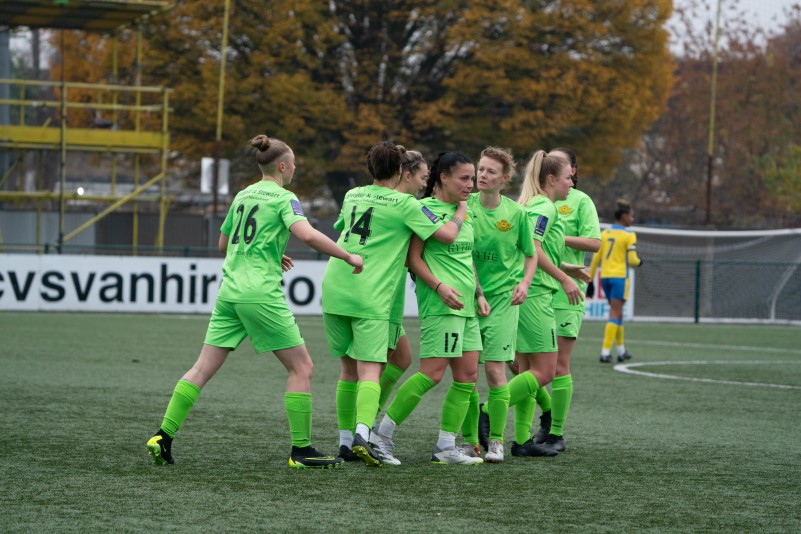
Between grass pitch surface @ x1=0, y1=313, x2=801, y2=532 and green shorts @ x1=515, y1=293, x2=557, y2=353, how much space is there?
2.28ft

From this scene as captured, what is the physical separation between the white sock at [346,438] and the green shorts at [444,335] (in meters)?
0.68

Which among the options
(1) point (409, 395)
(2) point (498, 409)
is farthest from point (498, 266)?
(1) point (409, 395)

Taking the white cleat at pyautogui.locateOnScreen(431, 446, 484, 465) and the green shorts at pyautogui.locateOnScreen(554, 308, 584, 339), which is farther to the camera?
the green shorts at pyautogui.locateOnScreen(554, 308, 584, 339)

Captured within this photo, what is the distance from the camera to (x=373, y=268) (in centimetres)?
730

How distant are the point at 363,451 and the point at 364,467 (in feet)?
0.80

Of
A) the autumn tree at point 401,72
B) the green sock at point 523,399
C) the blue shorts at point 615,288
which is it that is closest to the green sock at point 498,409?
the green sock at point 523,399

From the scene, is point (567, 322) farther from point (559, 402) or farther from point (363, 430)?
point (363, 430)

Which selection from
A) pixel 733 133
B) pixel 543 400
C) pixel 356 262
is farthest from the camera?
pixel 733 133

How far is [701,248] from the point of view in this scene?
3070cm

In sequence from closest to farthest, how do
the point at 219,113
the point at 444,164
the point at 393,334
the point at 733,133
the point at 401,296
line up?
1. the point at 444,164
2. the point at 401,296
3. the point at 393,334
4. the point at 219,113
5. the point at 733,133

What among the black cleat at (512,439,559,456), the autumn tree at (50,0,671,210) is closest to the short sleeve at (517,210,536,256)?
Answer: the black cleat at (512,439,559,456)

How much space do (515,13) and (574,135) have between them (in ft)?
14.1

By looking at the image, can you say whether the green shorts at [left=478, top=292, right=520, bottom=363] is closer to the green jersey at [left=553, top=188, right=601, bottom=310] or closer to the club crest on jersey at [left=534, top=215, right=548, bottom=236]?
the club crest on jersey at [left=534, top=215, right=548, bottom=236]

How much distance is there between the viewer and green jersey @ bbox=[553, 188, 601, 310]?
8.49 metres
